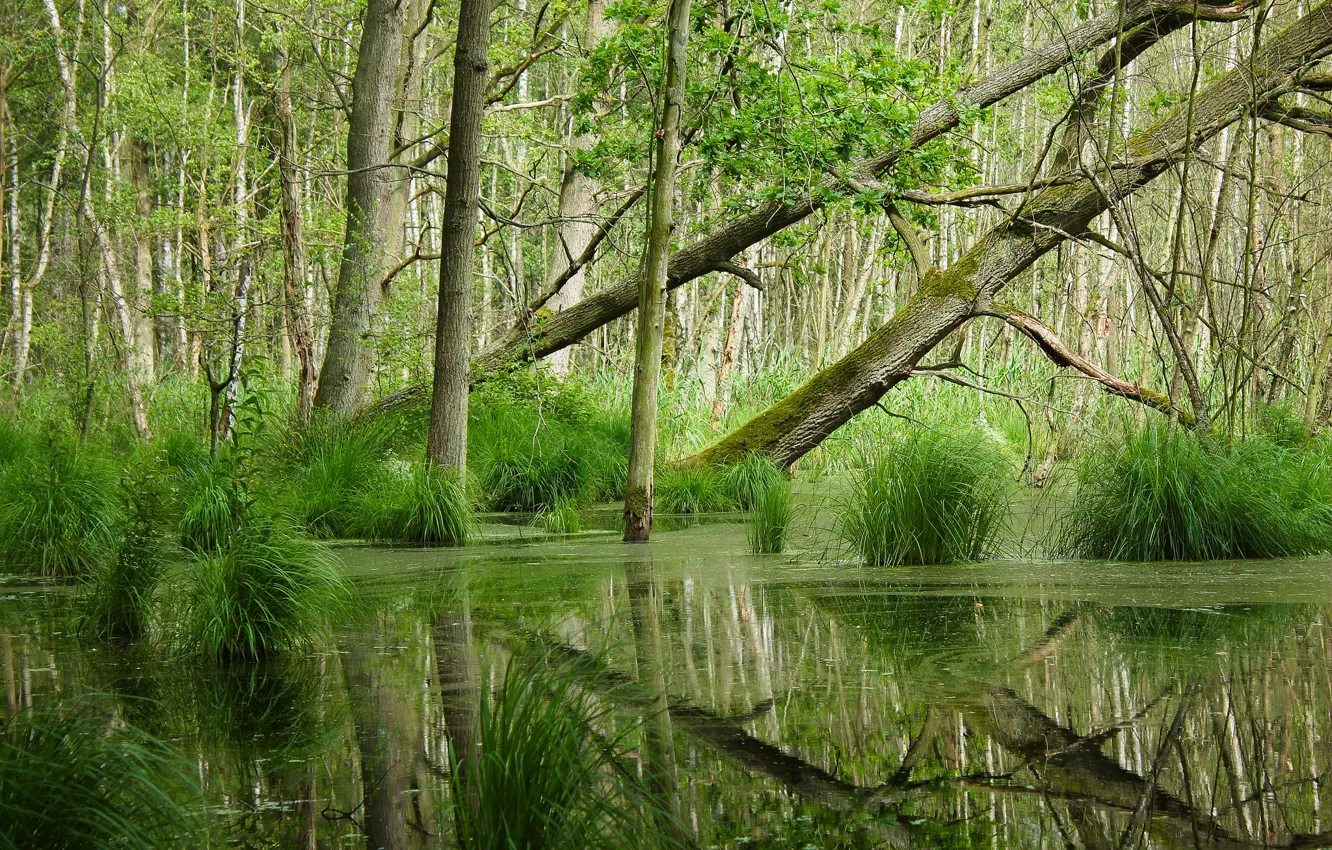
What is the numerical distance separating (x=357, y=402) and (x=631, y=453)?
3667mm

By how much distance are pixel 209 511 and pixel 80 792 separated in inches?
143

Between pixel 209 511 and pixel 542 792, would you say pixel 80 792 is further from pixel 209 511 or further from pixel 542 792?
pixel 209 511

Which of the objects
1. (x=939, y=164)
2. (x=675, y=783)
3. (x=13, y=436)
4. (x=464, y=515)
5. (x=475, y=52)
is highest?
(x=475, y=52)

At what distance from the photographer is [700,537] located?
8.93 meters

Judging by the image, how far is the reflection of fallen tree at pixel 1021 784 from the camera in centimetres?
250

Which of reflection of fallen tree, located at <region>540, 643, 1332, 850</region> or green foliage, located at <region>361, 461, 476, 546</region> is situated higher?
green foliage, located at <region>361, 461, 476, 546</region>

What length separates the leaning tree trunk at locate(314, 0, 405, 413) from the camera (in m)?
11.0

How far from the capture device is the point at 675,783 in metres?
2.77

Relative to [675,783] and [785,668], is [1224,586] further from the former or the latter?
[675,783]

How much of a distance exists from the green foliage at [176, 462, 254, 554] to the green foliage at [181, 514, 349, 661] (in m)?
0.44

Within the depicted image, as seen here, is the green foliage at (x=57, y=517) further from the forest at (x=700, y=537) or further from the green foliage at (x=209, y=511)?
the green foliage at (x=209, y=511)

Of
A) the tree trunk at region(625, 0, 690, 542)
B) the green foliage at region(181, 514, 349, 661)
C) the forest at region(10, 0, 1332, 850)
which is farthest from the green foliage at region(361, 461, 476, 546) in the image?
the green foliage at region(181, 514, 349, 661)

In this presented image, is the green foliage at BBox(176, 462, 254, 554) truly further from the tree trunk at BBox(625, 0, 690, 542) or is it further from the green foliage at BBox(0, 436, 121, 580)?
the tree trunk at BBox(625, 0, 690, 542)

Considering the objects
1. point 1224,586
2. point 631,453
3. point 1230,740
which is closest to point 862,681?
point 1230,740
